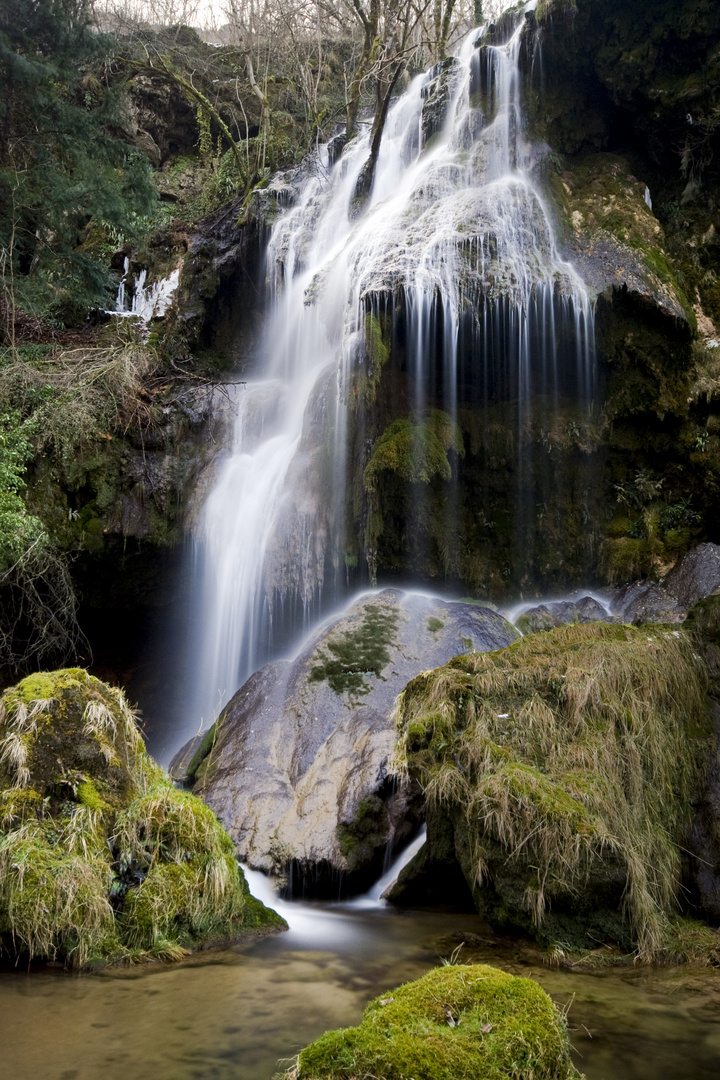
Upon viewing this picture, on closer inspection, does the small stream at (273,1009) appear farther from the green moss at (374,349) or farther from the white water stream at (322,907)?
the green moss at (374,349)

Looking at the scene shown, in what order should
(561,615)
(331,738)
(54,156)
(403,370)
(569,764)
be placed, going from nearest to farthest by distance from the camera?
1. (569,764)
2. (331,738)
3. (561,615)
4. (403,370)
5. (54,156)

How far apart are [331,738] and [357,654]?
1166 mm

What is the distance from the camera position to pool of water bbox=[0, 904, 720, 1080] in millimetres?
3031

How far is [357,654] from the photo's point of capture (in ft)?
26.6

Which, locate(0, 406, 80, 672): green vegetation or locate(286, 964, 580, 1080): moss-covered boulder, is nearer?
locate(286, 964, 580, 1080): moss-covered boulder

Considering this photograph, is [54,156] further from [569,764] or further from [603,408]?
[569,764]

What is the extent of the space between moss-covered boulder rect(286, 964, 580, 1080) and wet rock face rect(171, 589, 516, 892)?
3291mm

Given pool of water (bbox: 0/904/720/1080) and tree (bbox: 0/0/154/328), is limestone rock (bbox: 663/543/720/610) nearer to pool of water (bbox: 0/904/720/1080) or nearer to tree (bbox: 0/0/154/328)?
pool of water (bbox: 0/904/720/1080)

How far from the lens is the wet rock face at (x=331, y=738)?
6.15 metres

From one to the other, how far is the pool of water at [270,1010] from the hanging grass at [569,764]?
0.42 m

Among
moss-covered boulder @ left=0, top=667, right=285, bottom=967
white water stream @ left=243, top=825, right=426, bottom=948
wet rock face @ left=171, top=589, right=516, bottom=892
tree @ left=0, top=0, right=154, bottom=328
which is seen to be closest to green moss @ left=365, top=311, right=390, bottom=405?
wet rock face @ left=171, top=589, right=516, bottom=892

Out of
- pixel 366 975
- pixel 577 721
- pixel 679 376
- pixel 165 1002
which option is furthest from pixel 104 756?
pixel 679 376

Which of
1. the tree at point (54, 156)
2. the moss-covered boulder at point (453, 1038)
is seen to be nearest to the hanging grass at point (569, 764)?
the moss-covered boulder at point (453, 1038)

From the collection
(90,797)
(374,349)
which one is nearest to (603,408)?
(374,349)
